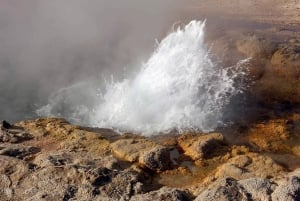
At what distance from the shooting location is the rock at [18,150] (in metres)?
10.3

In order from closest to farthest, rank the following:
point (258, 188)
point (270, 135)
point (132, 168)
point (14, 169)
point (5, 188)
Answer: point (258, 188) < point (5, 188) < point (14, 169) < point (132, 168) < point (270, 135)

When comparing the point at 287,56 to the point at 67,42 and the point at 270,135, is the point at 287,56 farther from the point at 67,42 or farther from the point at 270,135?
the point at 67,42

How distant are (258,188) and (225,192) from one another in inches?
25.9

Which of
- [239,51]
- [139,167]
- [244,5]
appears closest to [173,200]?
[139,167]

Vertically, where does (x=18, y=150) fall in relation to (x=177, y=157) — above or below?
above

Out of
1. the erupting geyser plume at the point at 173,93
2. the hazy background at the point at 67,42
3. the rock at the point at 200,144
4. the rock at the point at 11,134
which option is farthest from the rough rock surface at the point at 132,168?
the hazy background at the point at 67,42

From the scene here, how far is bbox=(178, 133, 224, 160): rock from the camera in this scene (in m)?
11.3

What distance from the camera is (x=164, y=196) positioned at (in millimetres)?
8672

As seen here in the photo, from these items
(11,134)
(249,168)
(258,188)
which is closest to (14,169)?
(11,134)

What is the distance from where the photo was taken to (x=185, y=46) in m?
16.5

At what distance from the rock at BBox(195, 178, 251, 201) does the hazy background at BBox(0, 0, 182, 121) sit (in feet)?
24.7

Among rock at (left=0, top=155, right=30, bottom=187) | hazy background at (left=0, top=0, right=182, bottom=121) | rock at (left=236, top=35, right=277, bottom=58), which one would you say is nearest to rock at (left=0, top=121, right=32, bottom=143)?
rock at (left=0, top=155, right=30, bottom=187)

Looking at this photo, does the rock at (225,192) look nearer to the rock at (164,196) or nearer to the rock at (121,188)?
the rock at (164,196)

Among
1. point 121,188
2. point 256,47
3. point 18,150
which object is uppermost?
point 256,47
